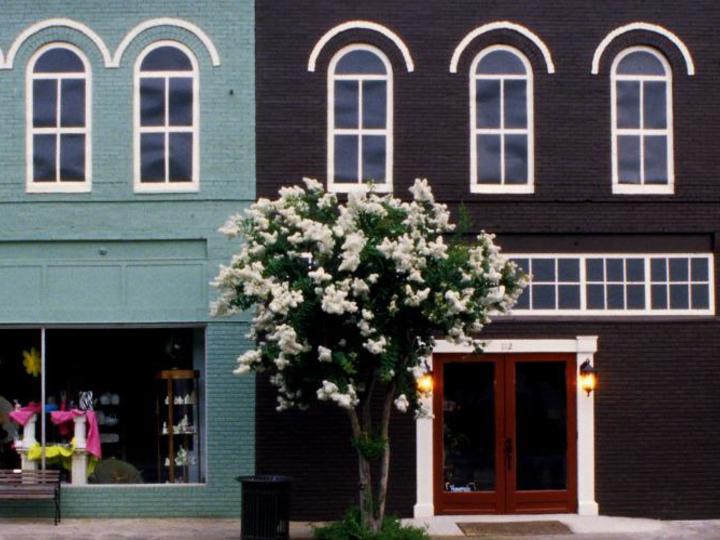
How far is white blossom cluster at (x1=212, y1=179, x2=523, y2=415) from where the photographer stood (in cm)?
1404

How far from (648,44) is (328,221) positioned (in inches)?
232

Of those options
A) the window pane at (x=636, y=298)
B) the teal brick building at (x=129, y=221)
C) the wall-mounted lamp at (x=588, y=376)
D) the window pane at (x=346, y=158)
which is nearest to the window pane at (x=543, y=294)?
the wall-mounted lamp at (x=588, y=376)

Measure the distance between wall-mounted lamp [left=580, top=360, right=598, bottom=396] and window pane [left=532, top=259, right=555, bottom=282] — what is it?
1309 mm

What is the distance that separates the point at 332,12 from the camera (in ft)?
57.8

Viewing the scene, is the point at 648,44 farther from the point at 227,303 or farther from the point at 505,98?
the point at 227,303

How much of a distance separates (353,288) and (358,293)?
8cm

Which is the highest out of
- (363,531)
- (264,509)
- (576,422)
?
(576,422)

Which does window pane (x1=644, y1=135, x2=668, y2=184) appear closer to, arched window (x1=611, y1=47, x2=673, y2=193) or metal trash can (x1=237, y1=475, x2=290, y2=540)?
arched window (x1=611, y1=47, x2=673, y2=193)

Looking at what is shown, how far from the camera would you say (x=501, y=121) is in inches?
699

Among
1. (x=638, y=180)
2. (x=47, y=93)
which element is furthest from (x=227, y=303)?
(x=638, y=180)

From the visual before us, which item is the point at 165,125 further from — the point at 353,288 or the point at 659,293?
the point at 659,293

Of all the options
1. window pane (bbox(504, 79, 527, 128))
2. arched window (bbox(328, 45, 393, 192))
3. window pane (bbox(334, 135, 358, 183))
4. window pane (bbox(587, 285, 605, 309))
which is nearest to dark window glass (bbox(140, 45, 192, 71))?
arched window (bbox(328, 45, 393, 192))

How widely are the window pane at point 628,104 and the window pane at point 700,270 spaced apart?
2.12 metres

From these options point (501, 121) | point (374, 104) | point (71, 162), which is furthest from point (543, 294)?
point (71, 162)
